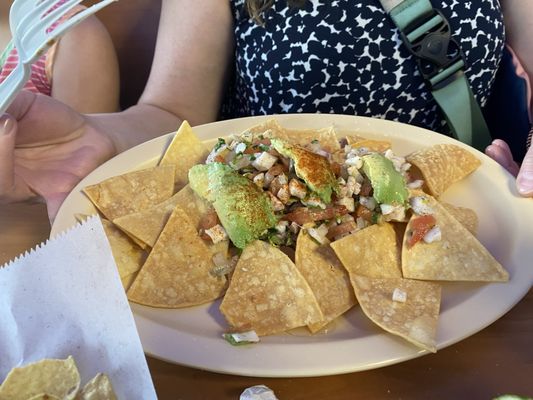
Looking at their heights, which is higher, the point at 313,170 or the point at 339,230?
the point at 313,170

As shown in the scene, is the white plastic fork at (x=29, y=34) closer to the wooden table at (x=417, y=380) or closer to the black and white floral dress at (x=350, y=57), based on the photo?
the wooden table at (x=417, y=380)

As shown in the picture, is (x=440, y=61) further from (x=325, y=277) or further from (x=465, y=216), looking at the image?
(x=325, y=277)

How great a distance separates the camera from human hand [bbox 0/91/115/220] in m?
1.12

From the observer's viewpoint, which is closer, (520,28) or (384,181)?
(384,181)

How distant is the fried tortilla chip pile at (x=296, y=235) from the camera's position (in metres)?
0.93

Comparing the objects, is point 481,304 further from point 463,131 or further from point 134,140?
point 134,140

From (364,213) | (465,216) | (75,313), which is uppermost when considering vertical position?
(75,313)

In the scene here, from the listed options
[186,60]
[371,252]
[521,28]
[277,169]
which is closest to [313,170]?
[277,169]

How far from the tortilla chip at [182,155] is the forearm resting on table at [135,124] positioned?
16 cm

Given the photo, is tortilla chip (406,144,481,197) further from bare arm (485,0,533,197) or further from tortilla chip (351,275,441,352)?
bare arm (485,0,533,197)

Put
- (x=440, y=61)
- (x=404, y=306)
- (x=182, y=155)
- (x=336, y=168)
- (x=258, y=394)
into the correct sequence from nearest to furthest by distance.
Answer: (x=258, y=394), (x=404, y=306), (x=336, y=168), (x=182, y=155), (x=440, y=61)

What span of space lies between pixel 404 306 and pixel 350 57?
0.73 meters

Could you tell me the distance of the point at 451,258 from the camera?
1009 mm

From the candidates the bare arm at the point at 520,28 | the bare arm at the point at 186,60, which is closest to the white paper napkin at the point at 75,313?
the bare arm at the point at 186,60
